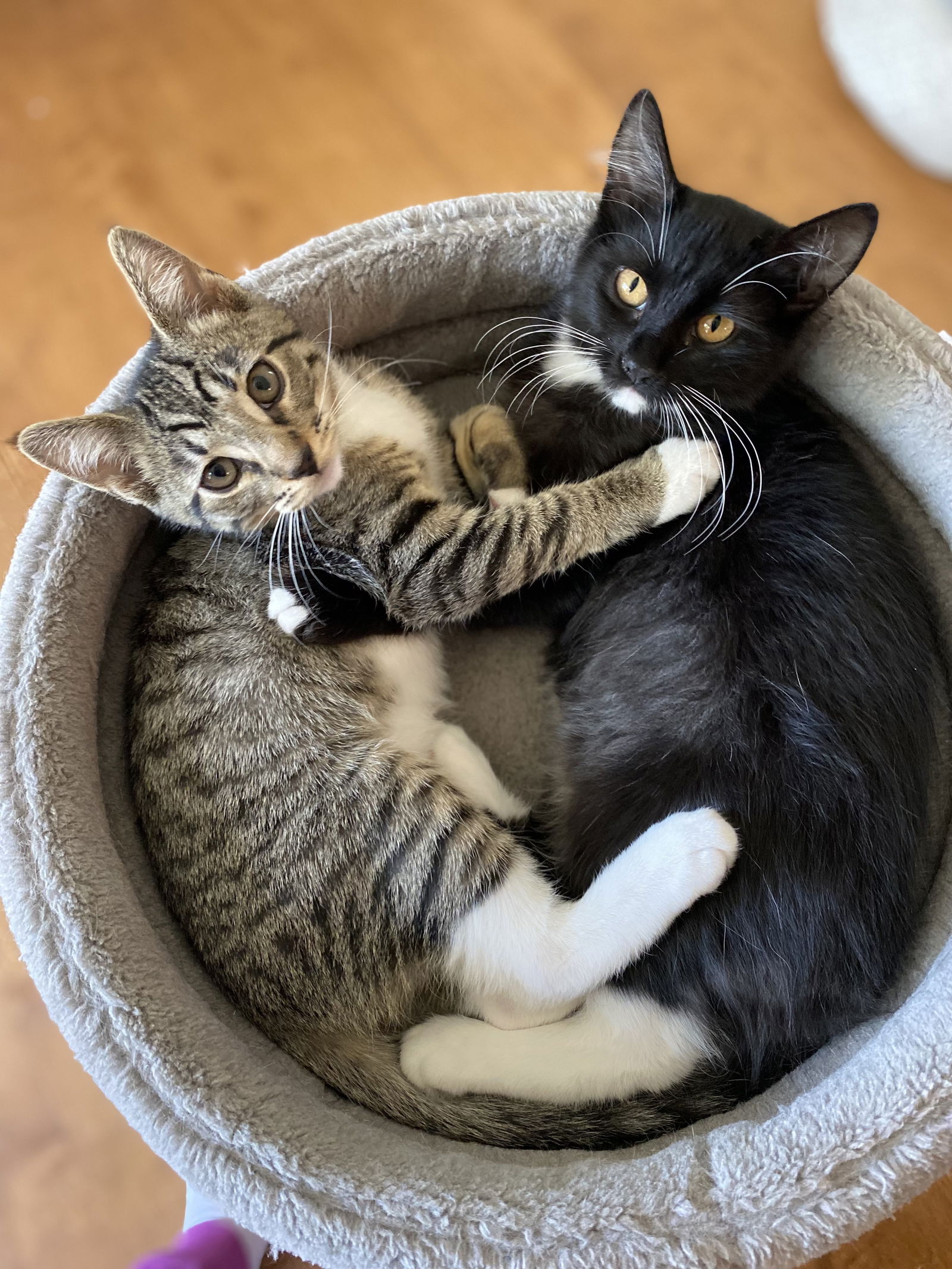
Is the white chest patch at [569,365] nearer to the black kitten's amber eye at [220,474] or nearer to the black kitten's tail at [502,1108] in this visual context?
the black kitten's amber eye at [220,474]

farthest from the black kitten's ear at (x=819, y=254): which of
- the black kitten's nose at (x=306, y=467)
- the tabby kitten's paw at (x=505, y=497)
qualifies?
the black kitten's nose at (x=306, y=467)

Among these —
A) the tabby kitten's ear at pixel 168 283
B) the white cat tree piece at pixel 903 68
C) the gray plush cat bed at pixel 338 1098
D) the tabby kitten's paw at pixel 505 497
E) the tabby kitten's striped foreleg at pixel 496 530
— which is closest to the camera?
the gray plush cat bed at pixel 338 1098

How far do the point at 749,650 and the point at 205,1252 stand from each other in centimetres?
128

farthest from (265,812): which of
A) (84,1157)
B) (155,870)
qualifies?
(84,1157)

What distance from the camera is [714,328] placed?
1324 millimetres

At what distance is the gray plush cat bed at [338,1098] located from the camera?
1105mm

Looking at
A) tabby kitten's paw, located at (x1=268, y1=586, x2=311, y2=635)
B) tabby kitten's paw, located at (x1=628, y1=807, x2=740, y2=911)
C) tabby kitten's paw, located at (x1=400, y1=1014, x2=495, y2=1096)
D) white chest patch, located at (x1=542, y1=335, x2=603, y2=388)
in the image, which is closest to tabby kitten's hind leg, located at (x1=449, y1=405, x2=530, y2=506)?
white chest patch, located at (x1=542, y1=335, x2=603, y2=388)

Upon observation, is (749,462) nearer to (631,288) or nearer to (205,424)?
(631,288)

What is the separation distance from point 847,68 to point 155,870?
2571 millimetres

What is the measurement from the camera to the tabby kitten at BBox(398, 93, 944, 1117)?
1.20 m

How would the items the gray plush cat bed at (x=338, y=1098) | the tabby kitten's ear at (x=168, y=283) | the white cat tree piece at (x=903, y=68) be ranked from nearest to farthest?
1. the gray plush cat bed at (x=338, y=1098)
2. the tabby kitten's ear at (x=168, y=283)
3. the white cat tree piece at (x=903, y=68)

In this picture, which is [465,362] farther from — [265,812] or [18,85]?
[18,85]

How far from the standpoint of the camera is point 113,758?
146 centimetres

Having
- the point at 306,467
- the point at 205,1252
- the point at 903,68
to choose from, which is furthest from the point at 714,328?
the point at 205,1252
